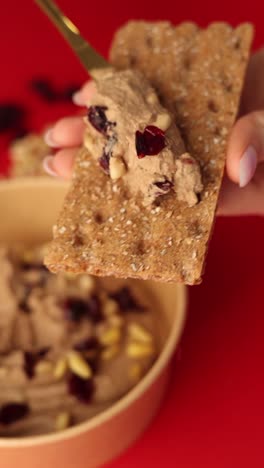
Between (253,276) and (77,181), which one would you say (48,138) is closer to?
(77,181)

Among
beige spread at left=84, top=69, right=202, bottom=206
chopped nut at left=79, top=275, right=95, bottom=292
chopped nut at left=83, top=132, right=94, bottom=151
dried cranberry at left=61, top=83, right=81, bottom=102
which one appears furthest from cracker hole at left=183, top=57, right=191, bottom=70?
dried cranberry at left=61, top=83, right=81, bottom=102

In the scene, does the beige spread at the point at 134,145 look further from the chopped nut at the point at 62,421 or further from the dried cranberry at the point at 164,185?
the chopped nut at the point at 62,421

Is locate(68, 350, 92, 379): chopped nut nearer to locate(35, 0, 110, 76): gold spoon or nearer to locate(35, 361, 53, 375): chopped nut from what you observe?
locate(35, 361, 53, 375): chopped nut

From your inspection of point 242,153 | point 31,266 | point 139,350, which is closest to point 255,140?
point 242,153

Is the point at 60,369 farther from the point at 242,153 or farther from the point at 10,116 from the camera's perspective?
the point at 10,116

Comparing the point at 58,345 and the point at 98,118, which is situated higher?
the point at 98,118

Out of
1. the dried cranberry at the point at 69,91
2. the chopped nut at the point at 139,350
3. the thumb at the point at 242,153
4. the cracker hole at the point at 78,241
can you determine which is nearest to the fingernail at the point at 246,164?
the thumb at the point at 242,153
